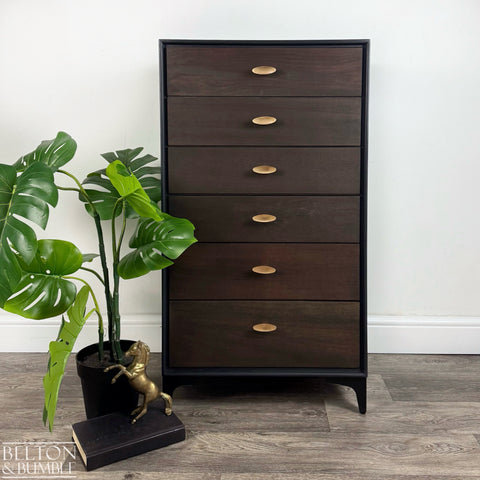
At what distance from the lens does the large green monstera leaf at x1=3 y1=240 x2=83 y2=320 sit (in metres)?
1.50

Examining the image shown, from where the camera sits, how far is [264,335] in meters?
1.84

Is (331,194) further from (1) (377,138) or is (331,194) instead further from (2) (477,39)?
(2) (477,39)

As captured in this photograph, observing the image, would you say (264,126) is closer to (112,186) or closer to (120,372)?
(112,186)

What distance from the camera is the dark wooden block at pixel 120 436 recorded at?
150cm

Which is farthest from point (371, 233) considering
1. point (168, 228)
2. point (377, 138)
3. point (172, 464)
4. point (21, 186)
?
point (21, 186)

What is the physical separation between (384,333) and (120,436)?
50.3 inches

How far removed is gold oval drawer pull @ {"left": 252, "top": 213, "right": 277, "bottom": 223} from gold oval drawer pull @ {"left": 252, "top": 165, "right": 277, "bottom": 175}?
0.14m

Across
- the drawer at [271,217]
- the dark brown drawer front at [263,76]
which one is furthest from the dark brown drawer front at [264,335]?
the dark brown drawer front at [263,76]

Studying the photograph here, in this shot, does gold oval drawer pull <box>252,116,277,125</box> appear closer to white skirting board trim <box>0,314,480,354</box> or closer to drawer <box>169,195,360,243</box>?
drawer <box>169,195,360,243</box>

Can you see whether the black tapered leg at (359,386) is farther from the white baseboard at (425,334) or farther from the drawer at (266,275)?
the white baseboard at (425,334)

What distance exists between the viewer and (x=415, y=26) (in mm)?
2178

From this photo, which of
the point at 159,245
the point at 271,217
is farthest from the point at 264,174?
the point at 159,245
